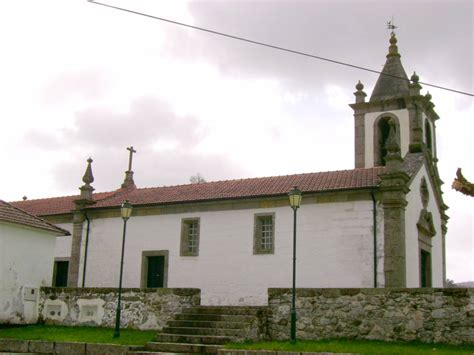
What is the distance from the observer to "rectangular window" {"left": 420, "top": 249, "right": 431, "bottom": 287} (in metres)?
23.7

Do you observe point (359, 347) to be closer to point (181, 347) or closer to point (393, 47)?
point (181, 347)

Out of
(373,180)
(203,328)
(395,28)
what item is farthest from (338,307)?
(395,28)

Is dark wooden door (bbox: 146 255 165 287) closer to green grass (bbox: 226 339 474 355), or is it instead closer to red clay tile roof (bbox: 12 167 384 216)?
red clay tile roof (bbox: 12 167 384 216)

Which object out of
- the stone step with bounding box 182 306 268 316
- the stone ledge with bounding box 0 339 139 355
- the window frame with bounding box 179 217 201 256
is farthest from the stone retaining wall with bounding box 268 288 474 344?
the window frame with bounding box 179 217 201 256

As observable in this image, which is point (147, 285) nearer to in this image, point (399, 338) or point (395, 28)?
point (399, 338)

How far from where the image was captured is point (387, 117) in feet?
104

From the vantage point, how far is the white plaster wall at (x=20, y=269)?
19.0m

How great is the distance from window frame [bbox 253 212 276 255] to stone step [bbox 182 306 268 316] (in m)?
5.61

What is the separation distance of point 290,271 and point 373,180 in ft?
14.7

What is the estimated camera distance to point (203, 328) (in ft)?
52.3

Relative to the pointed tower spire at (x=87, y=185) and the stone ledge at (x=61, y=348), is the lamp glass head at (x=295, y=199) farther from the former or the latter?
the pointed tower spire at (x=87, y=185)

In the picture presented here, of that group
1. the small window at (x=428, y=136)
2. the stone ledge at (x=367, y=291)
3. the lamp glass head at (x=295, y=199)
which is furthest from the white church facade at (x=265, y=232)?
the stone ledge at (x=367, y=291)

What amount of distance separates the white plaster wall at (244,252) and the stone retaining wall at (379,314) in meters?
5.55

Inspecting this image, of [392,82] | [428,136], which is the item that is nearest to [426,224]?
[428,136]
